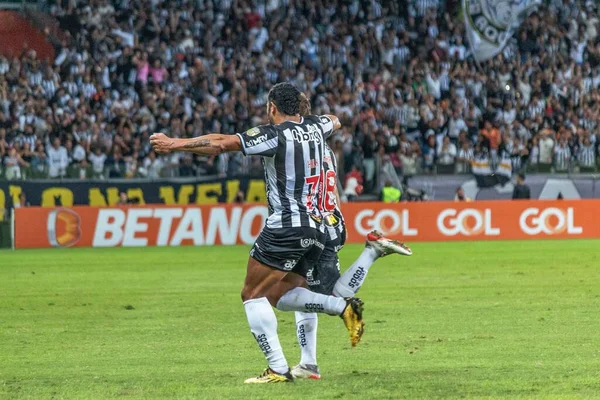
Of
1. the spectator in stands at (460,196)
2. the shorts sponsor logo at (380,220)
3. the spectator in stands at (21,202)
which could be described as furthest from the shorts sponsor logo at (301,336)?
the spectator in stands at (460,196)

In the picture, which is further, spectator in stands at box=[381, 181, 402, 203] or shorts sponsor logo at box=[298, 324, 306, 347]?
spectator in stands at box=[381, 181, 402, 203]

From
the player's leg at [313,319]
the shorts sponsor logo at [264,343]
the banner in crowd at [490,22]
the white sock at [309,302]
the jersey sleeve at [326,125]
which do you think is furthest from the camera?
the banner in crowd at [490,22]

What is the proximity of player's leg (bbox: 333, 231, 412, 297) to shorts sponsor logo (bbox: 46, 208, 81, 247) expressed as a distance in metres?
16.9

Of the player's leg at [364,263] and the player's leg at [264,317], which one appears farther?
the player's leg at [364,263]

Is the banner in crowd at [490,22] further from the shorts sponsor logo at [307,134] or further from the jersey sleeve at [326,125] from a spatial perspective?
the shorts sponsor logo at [307,134]

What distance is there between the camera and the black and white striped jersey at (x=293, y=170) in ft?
26.1

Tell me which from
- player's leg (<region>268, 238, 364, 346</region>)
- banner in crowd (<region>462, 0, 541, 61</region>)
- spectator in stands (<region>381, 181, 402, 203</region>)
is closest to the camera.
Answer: player's leg (<region>268, 238, 364, 346</region>)

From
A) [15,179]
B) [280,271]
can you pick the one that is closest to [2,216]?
[15,179]

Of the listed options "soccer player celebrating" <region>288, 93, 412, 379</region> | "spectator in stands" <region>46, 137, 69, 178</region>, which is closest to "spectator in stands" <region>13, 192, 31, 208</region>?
"spectator in stands" <region>46, 137, 69, 178</region>

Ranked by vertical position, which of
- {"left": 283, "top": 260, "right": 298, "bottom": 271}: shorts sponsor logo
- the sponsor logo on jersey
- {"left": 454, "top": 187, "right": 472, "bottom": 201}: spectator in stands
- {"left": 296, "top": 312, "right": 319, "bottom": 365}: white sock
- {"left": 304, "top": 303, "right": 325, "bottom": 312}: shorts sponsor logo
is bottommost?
{"left": 454, "top": 187, "right": 472, "bottom": 201}: spectator in stands

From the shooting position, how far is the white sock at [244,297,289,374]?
8.06 meters

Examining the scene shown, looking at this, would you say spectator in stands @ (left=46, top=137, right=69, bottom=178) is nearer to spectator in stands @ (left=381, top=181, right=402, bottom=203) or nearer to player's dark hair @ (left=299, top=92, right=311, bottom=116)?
spectator in stands @ (left=381, top=181, right=402, bottom=203)

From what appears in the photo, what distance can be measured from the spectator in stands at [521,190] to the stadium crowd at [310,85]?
15.3 inches

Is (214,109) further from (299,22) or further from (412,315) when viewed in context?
(412,315)
